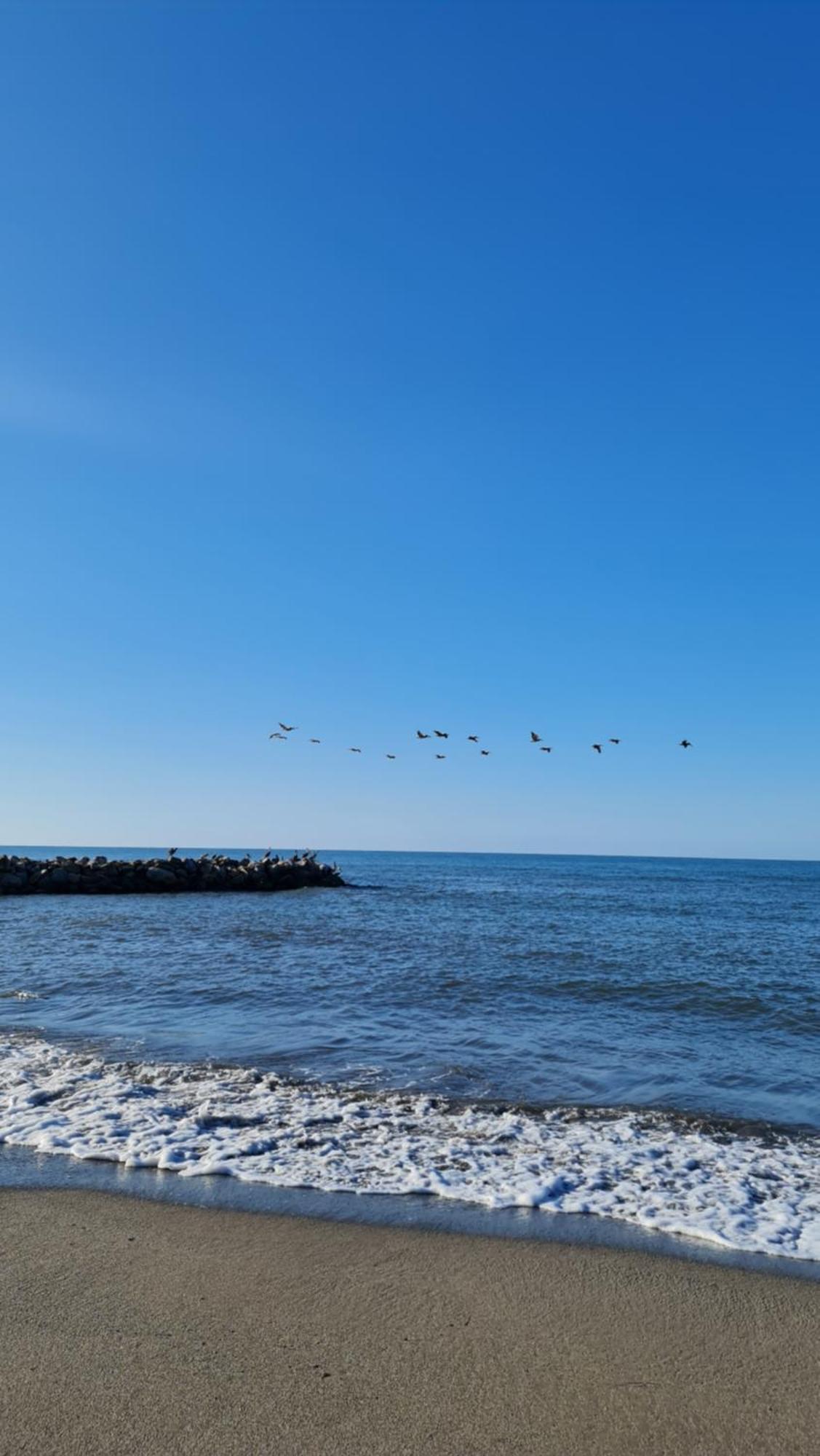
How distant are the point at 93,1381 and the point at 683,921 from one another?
30.0 m

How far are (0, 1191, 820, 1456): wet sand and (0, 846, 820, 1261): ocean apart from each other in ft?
2.94

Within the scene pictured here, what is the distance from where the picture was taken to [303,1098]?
8.55 metres

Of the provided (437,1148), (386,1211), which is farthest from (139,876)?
(386,1211)

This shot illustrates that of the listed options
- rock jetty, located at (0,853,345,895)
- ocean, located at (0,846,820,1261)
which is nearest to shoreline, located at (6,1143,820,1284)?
ocean, located at (0,846,820,1261)

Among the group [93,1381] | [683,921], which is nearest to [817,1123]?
[93,1381]

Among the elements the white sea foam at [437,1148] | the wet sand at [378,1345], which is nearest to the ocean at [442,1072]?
the white sea foam at [437,1148]

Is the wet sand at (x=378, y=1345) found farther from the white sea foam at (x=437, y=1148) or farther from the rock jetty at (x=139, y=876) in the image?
the rock jetty at (x=139, y=876)

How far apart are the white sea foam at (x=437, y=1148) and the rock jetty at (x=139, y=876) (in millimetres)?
32716

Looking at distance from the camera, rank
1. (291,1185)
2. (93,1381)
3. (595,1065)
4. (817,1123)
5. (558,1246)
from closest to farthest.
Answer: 1. (93,1381)
2. (558,1246)
3. (291,1185)
4. (817,1123)
5. (595,1065)

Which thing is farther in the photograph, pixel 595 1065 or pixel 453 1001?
pixel 453 1001

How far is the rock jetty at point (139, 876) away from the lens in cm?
3953

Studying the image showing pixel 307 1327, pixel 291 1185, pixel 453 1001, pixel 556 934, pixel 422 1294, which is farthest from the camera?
pixel 556 934

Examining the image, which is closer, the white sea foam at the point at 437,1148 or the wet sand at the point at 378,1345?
the wet sand at the point at 378,1345

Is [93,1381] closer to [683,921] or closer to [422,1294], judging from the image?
[422,1294]
